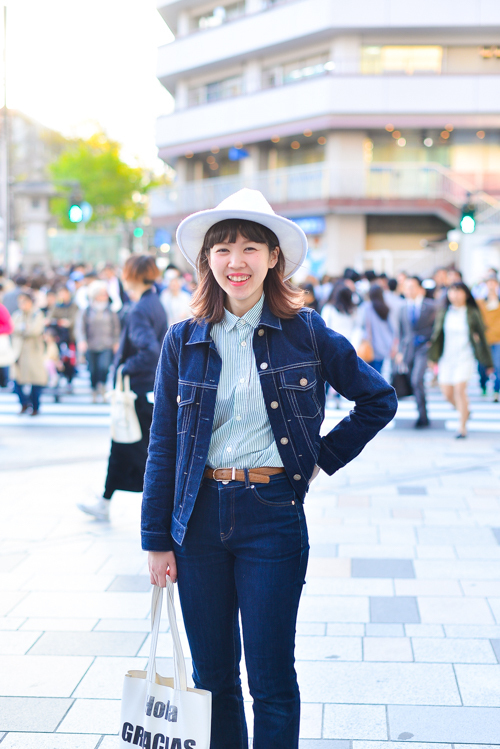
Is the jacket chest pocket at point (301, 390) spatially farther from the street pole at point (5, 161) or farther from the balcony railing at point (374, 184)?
the balcony railing at point (374, 184)

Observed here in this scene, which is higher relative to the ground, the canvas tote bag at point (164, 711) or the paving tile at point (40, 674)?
the canvas tote bag at point (164, 711)

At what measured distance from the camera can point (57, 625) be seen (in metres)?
4.14

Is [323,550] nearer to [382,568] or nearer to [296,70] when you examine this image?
[382,568]

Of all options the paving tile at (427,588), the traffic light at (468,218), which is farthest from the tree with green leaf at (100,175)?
the paving tile at (427,588)

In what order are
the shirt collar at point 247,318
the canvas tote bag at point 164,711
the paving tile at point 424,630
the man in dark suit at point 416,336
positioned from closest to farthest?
1. the canvas tote bag at point 164,711
2. the shirt collar at point 247,318
3. the paving tile at point 424,630
4. the man in dark suit at point 416,336

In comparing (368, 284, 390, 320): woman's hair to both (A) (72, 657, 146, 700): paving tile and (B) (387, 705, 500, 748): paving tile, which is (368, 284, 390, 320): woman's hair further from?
(B) (387, 705, 500, 748): paving tile

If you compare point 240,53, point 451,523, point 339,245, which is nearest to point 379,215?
point 339,245

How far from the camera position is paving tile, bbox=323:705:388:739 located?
3.07m

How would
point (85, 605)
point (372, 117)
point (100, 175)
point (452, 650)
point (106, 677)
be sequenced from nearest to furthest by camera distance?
point (106, 677), point (452, 650), point (85, 605), point (372, 117), point (100, 175)

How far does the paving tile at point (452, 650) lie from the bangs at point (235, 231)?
2.20 m

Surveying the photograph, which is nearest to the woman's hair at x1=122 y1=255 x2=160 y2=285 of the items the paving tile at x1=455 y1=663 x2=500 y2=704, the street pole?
the paving tile at x1=455 y1=663 x2=500 y2=704

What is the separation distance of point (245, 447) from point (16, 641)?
7.21ft

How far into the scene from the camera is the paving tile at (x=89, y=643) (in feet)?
12.5

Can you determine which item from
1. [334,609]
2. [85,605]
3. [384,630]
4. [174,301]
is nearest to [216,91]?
[174,301]
